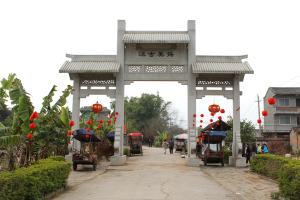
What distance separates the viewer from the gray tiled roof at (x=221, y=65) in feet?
73.9

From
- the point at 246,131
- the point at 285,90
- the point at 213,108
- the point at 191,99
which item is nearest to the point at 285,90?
the point at 285,90

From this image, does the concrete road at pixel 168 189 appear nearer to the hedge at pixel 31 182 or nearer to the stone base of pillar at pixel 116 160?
the hedge at pixel 31 182

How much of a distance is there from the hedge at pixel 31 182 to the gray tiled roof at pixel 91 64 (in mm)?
10630

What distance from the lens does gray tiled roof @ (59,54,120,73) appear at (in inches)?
890

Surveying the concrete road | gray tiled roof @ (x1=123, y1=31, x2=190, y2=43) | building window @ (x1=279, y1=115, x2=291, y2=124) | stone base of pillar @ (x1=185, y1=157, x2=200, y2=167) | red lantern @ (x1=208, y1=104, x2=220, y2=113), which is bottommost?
the concrete road

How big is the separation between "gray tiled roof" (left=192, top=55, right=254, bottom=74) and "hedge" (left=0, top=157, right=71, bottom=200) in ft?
40.3

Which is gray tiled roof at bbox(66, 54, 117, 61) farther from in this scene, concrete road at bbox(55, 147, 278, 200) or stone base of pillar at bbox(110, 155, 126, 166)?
concrete road at bbox(55, 147, 278, 200)

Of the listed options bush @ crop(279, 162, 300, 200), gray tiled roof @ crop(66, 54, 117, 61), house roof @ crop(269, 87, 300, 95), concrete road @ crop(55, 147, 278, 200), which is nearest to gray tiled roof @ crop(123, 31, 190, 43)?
gray tiled roof @ crop(66, 54, 117, 61)

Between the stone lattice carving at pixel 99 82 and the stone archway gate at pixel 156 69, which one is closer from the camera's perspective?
the stone archway gate at pixel 156 69

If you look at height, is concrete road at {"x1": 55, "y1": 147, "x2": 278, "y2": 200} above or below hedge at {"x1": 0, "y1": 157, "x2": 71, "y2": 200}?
below

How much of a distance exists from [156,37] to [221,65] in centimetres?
411

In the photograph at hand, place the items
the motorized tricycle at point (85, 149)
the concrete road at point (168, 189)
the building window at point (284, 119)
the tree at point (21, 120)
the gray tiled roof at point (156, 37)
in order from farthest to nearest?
the building window at point (284, 119)
the gray tiled roof at point (156, 37)
the motorized tricycle at point (85, 149)
the tree at point (21, 120)
the concrete road at point (168, 189)

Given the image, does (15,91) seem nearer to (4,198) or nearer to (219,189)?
(4,198)

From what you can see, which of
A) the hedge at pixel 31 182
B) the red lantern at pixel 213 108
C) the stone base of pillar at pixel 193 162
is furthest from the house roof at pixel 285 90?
the hedge at pixel 31 182
